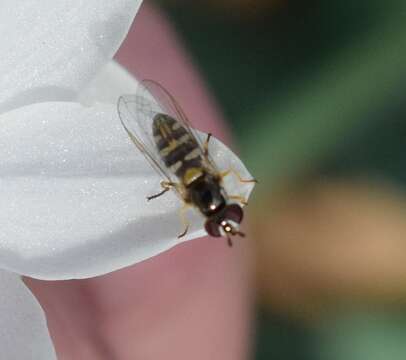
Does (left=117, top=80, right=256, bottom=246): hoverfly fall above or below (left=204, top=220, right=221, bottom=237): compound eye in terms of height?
above

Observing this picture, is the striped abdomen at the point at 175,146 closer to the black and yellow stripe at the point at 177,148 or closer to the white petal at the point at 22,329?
the black and yellow stripe at the point at 177,148

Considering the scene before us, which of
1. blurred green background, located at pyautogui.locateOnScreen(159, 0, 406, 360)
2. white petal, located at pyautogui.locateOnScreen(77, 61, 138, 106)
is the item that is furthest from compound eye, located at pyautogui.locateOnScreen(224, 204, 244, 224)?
blurred green background, located at pyautogui.locateOnScreen(159, 0, 406, 360)

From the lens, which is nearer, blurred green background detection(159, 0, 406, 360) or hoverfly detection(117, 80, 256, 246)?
hoverfly detection(117, 80, 256, 246)

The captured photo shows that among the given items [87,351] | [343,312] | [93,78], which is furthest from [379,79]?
[93,78]

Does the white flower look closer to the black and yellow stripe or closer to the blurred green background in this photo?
the black and yellow stripe

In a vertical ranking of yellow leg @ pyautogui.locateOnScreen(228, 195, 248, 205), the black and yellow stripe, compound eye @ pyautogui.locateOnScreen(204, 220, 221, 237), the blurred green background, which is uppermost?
the blurred green background

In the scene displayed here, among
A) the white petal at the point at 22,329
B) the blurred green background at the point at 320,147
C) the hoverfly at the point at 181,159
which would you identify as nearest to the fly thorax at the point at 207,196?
the hoverfly at the point at 181,159
